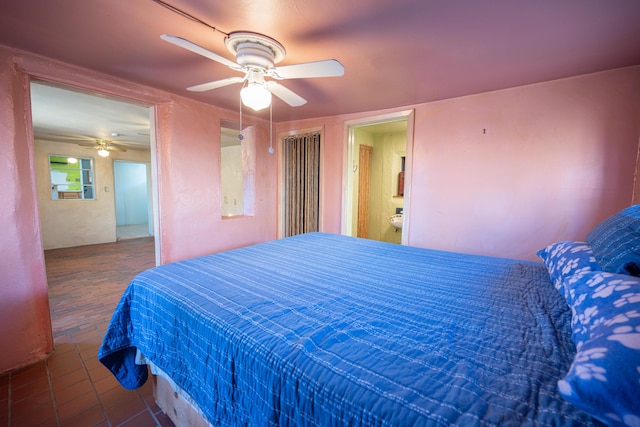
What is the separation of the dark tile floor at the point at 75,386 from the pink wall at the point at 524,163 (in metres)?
2.79

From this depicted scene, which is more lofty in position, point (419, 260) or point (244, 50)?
point (244, 50)

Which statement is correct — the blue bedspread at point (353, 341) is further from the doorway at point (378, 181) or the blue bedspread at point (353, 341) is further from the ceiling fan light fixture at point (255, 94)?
the doorway at point (378, 181)

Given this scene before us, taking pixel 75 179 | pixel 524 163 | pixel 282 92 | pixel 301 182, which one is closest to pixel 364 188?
pixel 301 182

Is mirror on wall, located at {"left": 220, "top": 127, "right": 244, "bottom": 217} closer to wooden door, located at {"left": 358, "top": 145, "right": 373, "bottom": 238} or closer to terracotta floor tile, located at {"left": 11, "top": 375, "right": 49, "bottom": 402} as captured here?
wooden door, located at {"left": 358, "top": 145, "right": 373, "bottom": 238}

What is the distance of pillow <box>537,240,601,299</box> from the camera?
3.67 ft

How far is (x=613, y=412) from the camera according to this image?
0.51 m

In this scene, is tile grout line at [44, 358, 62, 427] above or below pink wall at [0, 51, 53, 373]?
below

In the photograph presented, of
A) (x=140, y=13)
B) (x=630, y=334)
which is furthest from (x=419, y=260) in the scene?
(x=140, y=13)

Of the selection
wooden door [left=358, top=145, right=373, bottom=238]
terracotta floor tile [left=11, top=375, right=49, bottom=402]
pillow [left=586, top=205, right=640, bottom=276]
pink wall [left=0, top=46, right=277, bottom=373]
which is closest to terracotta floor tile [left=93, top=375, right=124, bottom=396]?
terracotta floor tile [left=11, top=375, right=49, bottom=402]

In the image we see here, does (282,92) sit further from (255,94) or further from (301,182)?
(301,182)

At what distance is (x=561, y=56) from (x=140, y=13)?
261cm

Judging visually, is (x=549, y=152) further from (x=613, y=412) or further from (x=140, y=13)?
(x=140, y=13)

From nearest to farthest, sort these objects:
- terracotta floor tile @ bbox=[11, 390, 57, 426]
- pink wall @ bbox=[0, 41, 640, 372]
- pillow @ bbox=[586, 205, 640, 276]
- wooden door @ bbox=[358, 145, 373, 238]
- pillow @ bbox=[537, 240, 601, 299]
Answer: pillow @ bbox=[586, 205, 640, 276] → pillow @ bbox=[537, 240, 601, 299] → terracotta floor tile @ bbox=[11, 390, 57, 426] → pink wall @ bbox=[0, 41, 640, 372] → wooden door @ bbox=[358, 145, 373, 238]

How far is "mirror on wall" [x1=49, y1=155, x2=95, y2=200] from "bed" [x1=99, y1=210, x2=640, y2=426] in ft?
19.5
